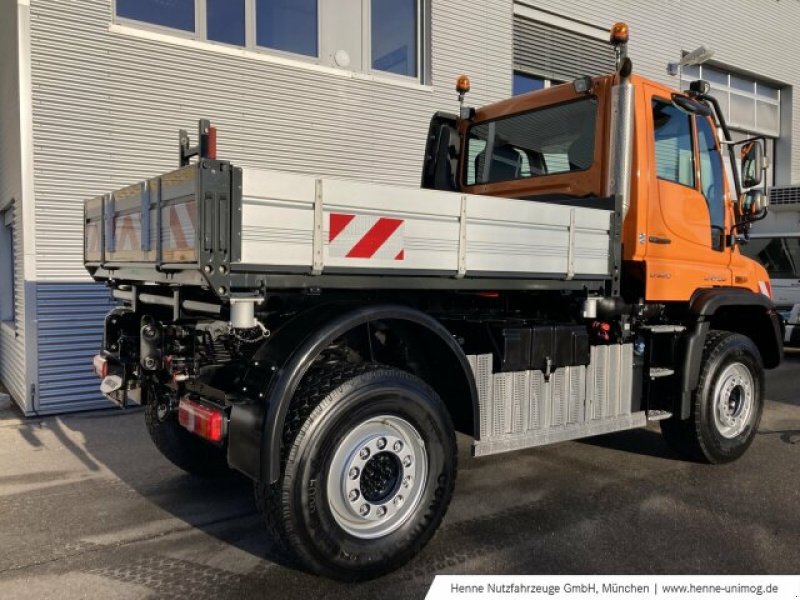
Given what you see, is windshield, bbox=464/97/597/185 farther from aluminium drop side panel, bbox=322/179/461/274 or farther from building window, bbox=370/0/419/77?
building window, bbox=370/0/419/77

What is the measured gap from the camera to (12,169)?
24.1 feet

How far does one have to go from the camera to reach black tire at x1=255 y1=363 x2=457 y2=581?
314cm

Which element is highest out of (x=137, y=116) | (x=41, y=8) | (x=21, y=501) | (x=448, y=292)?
(x=41, y=8)

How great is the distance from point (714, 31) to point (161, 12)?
1135 cm

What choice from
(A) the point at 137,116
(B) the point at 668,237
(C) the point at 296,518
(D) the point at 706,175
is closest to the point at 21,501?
(C) the point at 296,518

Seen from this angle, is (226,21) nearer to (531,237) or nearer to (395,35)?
(395,35)

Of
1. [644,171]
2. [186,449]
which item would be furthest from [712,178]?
[186,449]

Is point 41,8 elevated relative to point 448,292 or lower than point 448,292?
elevated

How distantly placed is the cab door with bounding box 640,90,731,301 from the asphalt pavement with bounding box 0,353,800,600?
143 centimetres

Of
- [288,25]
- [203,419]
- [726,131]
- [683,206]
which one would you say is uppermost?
[288,25]

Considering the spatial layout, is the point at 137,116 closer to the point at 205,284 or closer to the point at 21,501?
the point at 21,501

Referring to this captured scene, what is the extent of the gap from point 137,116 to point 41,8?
4.31 ft

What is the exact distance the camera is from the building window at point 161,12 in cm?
740

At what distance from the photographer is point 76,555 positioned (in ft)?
12.1
